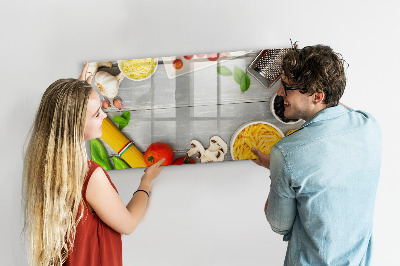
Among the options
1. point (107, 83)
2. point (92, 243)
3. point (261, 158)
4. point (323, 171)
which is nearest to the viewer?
point (323, 171)

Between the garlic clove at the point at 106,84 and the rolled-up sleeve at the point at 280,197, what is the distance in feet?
2.18

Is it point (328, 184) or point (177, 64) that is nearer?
point (328, 184)

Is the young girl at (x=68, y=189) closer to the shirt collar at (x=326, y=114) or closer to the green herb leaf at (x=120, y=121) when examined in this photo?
the green herb leaf at (x=120, y=121)

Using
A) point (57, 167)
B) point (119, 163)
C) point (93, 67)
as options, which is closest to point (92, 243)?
point (57, 167)

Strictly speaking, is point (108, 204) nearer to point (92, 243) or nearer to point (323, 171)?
point (92, 243)

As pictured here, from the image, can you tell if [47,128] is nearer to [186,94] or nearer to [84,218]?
[84,218]

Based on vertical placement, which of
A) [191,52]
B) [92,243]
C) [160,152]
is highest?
[191,52]

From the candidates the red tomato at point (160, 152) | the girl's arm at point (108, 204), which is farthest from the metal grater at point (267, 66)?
the girl's arm at point (108, 204)

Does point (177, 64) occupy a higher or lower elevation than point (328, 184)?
higher

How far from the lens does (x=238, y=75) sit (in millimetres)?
1351

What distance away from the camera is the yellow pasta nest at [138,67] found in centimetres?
138

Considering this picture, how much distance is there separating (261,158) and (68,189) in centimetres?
62

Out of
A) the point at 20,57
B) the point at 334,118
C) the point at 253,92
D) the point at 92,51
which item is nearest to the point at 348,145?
the point at 334,118

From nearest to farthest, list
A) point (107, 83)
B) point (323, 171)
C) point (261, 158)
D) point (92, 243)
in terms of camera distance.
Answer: point (323, 171) < point (92, 243) < point (261, 158) < point (107, 83)
